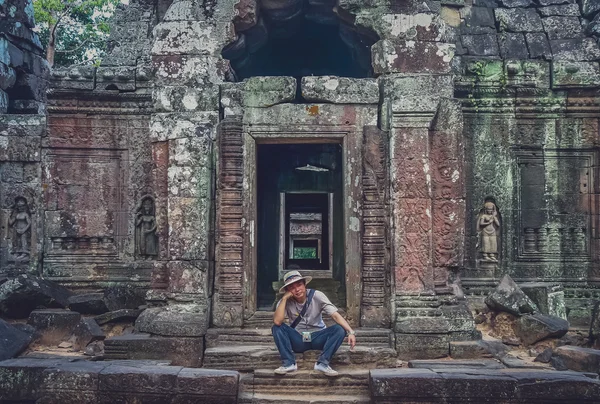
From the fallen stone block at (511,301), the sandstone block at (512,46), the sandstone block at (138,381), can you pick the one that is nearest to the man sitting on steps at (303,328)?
the sandstone block at (138,381)

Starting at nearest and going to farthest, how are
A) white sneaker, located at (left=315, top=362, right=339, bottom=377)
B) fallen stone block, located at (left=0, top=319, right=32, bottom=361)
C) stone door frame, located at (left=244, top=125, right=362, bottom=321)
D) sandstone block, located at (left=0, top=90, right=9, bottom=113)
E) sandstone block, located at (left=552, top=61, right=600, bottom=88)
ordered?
white sneaker, located at (left=315, top=362, right=339, bottom=377) < fallen stone block, located at (left=0, top=319, right=32, bottom=361) < stone door frame, located at (left=244, top=125, right=362, bottom=321) < sandstone block, located at (left=552, top=61, right=600, bottom=88) < sandstone block, located at (left=0, top=90, right=9, bottom=113)

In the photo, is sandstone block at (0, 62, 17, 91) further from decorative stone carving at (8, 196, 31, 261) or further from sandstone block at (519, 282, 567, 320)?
sandstone block at (519, 282, 567, 320)

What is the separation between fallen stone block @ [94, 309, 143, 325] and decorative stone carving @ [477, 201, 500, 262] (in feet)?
16.7

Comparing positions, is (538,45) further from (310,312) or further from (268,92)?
(310,312)

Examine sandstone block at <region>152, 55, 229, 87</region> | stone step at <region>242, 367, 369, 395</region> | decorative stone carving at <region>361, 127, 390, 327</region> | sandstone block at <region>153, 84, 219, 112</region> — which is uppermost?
sandstone block at <region>152, 55, 229, 87</region>

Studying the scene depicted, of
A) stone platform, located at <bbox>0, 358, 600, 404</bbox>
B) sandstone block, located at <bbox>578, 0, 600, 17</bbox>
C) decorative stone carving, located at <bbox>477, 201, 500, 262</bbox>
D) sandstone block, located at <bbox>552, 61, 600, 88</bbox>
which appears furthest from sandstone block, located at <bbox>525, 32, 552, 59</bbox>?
stone platform, located at <bbox>0, 358, 600, 404</bbox>

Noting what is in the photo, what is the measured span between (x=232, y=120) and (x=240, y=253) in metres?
1.57

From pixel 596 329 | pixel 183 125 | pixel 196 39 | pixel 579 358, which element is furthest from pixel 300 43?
pixel 579 358

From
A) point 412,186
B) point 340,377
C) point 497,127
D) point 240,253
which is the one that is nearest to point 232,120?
point 240,253

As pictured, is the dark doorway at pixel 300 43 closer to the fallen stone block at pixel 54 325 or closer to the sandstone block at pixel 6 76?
the fallen stone block at pixel 54 325

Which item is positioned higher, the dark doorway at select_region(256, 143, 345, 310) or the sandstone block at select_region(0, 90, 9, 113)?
the sandstone block at select_region(0, 90, 9, 113)

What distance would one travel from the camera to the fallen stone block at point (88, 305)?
8062 mm

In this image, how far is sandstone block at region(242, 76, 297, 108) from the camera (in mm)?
7105

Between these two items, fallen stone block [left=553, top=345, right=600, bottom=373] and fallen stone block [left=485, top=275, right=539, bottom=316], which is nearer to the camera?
fallen stone block [left=553, top=345, right=600, bottom=373]
